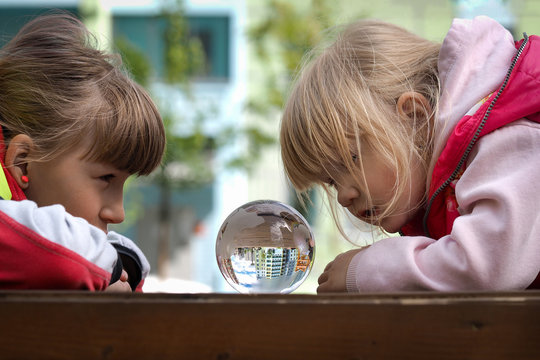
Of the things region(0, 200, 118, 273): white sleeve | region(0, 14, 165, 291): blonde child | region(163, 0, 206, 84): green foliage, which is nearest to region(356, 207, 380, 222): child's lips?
region(0, 14, 165, 291): blonde child

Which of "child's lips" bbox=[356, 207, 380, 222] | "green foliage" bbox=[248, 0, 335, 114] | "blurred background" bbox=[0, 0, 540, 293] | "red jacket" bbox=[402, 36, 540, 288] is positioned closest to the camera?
"red jacket" bbox=[402, 36, 540, 288]

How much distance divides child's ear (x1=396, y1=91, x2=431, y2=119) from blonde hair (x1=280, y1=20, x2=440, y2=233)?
1 cm

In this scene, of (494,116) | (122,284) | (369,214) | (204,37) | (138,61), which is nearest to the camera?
(494,116)

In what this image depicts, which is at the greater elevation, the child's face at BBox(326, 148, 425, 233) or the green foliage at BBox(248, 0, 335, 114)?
the child's face at BBox(326, 148, 425, 233)

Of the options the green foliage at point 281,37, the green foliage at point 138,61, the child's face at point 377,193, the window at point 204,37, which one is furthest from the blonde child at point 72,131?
the window at point 204,37

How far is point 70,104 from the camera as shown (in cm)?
168

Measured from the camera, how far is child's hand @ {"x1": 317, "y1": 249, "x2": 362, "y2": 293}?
1.43 metres

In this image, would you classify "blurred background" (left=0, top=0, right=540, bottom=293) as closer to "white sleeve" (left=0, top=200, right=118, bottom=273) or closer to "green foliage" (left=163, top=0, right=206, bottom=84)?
"green foliage" (left=163, top=0, right=206, bottom=84)

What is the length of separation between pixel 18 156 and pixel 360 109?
892 mm

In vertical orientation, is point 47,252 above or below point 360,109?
below

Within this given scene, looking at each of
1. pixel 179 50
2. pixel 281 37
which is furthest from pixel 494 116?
pixel 179 50

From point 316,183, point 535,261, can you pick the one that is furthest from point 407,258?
point 316,183

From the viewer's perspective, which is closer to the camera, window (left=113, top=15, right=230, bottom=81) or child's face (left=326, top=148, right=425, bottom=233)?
child's face (left=326, top=148, right=425, bottom=233)

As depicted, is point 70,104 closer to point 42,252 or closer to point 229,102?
point 42,252
